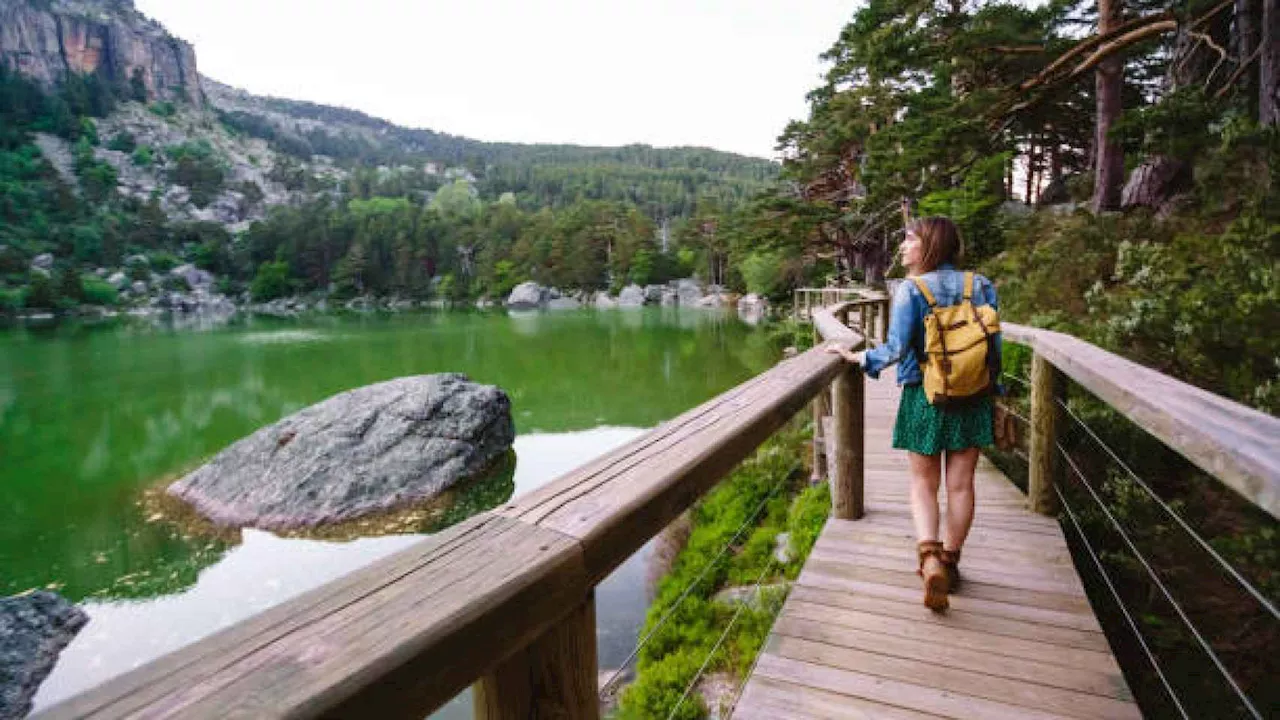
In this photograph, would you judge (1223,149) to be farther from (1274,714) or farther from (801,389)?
(801,389)

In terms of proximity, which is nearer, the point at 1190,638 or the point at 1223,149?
the point at 1190,638

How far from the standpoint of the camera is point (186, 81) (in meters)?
124

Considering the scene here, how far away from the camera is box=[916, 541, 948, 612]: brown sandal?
7.61 ft

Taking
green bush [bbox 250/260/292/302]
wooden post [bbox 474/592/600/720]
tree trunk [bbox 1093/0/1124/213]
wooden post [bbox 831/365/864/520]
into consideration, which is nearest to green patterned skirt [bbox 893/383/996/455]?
wooden post [bbox 831/365/864/520]

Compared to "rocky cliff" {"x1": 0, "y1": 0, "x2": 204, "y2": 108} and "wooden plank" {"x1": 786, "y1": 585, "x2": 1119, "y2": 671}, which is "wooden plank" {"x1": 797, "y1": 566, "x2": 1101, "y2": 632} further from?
"rocky cliff" {"x1": 0, "y1": 0, "x2": 204, "y2": 108}

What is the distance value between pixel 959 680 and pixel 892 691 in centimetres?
22

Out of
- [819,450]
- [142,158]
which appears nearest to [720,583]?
[819,450]

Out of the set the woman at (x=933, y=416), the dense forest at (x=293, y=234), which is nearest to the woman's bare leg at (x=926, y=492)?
the woman at (x=933, y=416)

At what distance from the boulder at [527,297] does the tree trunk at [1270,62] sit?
198ft

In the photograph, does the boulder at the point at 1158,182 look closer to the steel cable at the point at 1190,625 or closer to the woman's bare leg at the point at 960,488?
the steel cable at the point at 1190,625

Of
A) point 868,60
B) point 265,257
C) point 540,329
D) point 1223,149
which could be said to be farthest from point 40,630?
point 265,257

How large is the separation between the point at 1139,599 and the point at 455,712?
4.38m

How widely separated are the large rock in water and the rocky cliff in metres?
128

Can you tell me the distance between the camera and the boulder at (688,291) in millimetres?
60781
